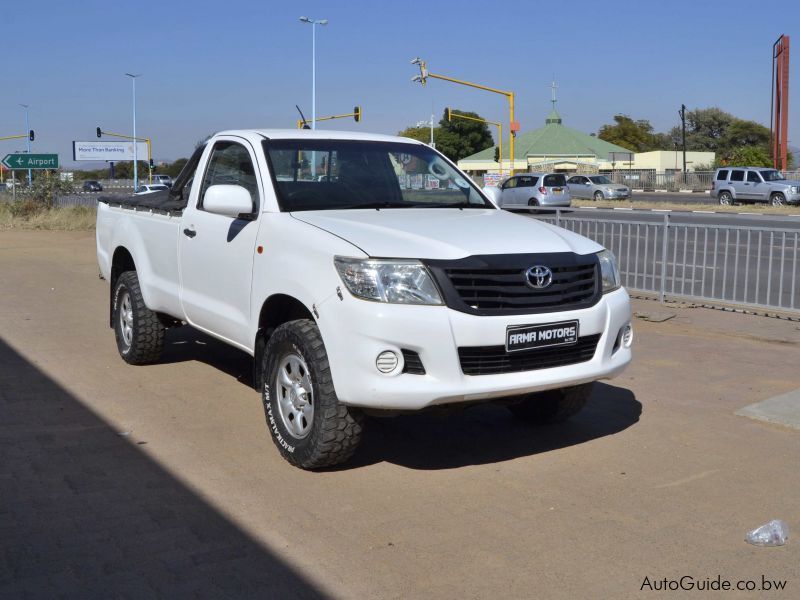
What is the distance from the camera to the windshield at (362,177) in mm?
6062

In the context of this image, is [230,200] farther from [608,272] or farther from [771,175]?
[771,175]

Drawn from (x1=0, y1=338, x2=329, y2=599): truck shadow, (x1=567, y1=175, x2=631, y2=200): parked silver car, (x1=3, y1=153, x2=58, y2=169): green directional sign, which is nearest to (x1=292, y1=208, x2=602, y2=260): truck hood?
(x1=0, y1=338, x2=329, y2=599): truck shadow

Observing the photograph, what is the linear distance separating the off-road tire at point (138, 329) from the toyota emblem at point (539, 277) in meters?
3.86

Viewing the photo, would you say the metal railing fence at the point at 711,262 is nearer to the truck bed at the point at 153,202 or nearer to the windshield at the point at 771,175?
the truck bed at the point at 153,202

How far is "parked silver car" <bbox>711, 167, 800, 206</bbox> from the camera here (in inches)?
1641

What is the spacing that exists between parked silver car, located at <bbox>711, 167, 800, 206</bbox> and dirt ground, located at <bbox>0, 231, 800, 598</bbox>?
121 ft

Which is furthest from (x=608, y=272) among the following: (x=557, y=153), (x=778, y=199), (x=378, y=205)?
(x=557, y=153)

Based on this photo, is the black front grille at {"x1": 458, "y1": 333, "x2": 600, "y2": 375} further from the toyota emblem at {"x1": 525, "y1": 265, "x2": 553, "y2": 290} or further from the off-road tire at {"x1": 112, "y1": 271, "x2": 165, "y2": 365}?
the off-road tire at {"x1": 112, "y1": 271, "x2": 165, "y2": 365}

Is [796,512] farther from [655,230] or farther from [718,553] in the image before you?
[655,230]

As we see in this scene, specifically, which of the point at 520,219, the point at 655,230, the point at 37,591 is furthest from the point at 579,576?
the point at 655,230

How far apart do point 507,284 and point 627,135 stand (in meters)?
126

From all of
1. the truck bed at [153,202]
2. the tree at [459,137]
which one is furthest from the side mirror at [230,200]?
the tree at [459,137]

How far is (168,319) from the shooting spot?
7.90 m

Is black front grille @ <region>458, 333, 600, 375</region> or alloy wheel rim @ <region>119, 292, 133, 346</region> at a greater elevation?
black front grille @ <region>458, 333, 600, 375</region>
